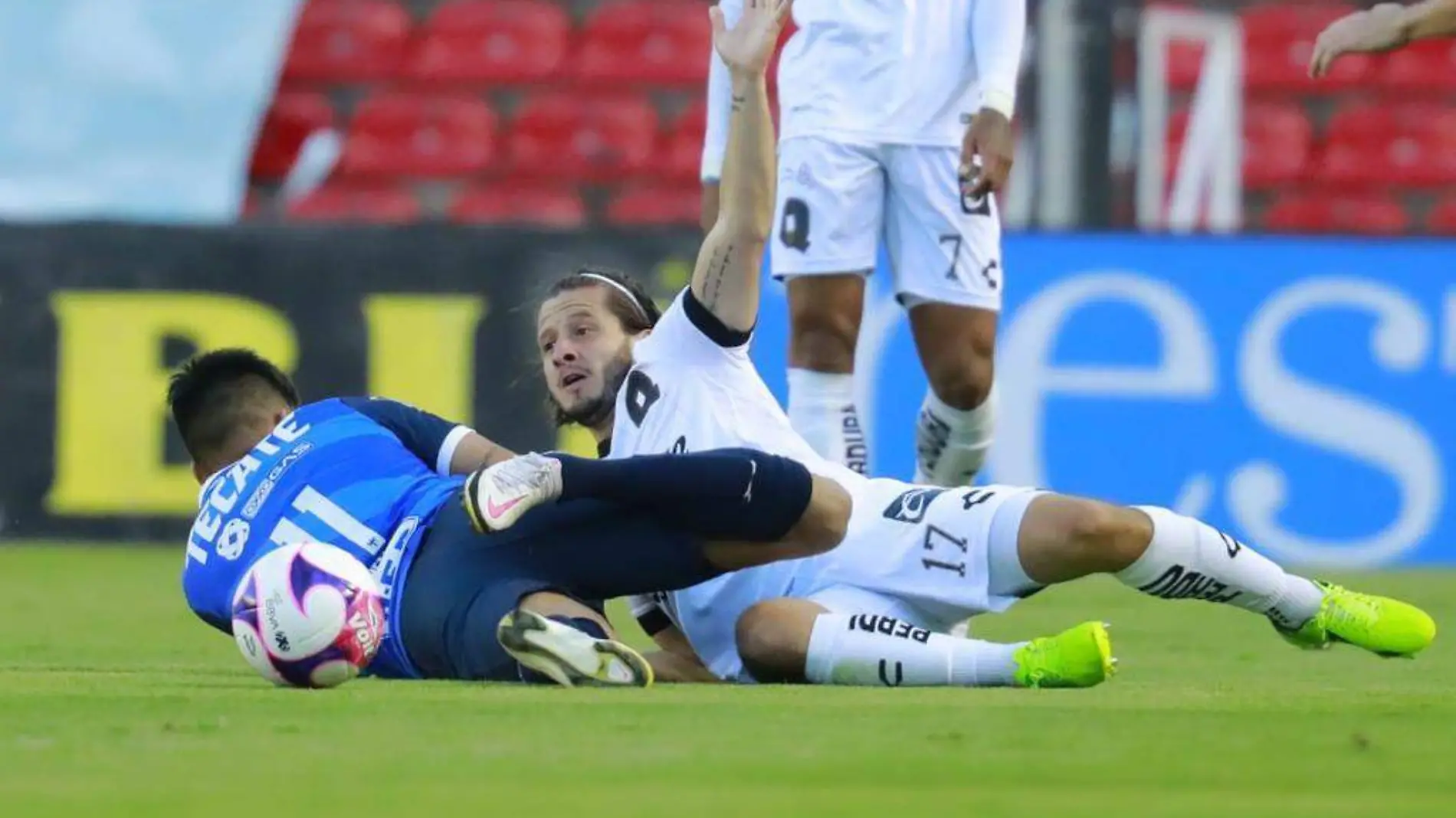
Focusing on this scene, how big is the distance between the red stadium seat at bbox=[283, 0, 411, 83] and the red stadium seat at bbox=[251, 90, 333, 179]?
0.59ft

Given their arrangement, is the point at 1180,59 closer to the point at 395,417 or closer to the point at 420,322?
the point at 420,322

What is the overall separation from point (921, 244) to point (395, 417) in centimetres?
195

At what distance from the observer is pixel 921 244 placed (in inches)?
285

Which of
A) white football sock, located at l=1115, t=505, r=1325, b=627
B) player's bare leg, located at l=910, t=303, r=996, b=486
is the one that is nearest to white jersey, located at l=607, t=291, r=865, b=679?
white football sock, located at l=1115, t=505, r=1325, b=627

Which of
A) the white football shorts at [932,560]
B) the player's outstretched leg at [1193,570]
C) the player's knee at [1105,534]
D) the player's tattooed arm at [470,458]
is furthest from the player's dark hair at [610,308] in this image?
the player's knee at [1105,534]

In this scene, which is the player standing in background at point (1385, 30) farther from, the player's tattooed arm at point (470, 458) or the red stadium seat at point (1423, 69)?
the red stadium seat at point (1423, 69)

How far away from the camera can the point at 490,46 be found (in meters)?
12.6

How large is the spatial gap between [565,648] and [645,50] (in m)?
7.96

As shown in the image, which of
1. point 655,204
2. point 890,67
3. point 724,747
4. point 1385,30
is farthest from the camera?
point 655,204

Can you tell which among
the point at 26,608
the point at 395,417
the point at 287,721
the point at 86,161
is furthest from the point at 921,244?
the point at 86,161

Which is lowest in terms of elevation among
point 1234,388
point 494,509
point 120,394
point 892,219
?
point 120,394

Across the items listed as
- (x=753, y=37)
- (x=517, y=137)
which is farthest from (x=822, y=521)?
(x=517, y=137)

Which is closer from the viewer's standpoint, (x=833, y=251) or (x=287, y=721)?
(x=287, y=721)

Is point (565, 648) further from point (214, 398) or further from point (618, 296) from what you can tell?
point (214, 398)
